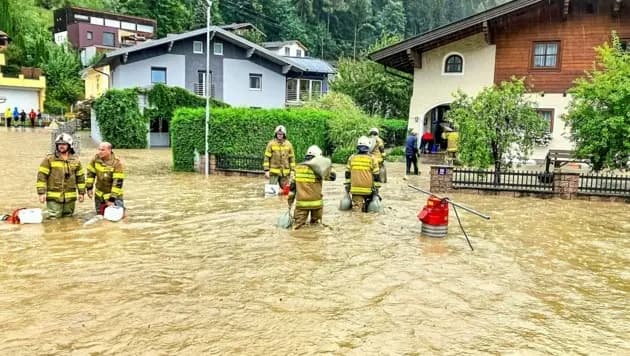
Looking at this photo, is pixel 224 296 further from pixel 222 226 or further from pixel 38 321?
pixel 222 226

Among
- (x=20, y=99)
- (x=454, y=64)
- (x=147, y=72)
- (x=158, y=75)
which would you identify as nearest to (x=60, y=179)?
(x=454, y=64)

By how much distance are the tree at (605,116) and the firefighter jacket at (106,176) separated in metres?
11.5

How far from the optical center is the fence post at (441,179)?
48.8 feet

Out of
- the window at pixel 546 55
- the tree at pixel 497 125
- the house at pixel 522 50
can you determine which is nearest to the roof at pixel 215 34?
the house at pixel 522 50

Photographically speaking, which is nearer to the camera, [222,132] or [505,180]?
[505,180]

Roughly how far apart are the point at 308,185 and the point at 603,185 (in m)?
9.16

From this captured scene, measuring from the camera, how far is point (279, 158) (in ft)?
44.6

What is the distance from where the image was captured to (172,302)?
600 centimetres

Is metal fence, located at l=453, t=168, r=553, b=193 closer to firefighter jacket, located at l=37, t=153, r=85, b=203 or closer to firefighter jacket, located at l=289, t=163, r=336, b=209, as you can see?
firefighter jacket, located at l=289, t=163, r=336, b=209

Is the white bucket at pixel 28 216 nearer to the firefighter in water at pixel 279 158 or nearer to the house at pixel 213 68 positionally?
the firefighter in water at pixel 279 158

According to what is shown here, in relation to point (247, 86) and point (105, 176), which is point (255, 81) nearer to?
point (247, 86)

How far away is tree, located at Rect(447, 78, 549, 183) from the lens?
48.2ft

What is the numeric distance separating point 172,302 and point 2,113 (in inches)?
1781

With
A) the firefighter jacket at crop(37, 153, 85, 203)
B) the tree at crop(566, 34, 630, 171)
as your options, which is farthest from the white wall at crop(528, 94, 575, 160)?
the firefighter jacket at crop(37, 153, 85, 203)
